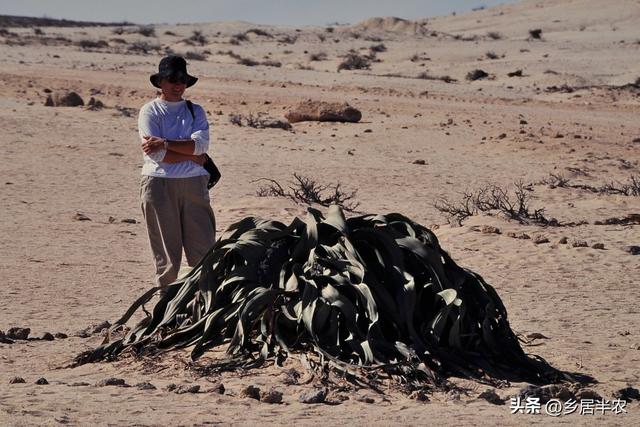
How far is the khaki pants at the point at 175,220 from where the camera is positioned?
660 centimetres

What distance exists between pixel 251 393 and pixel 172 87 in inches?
82.8

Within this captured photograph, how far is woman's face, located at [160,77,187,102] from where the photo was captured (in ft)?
21.5

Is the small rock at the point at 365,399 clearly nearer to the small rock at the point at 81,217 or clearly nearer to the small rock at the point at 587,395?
the small rock at the point at 587,395

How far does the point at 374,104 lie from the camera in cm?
2114

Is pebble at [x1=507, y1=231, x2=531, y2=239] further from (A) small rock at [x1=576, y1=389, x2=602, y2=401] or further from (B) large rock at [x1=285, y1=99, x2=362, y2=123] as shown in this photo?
(B) large rock at [x1=285, y1=99, x2=362, y2=123]

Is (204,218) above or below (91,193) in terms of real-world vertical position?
above

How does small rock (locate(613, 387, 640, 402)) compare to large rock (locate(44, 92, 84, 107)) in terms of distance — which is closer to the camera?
small rock (locate(613, 387, 640, 402))

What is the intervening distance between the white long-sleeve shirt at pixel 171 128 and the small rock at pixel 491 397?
2142 mm

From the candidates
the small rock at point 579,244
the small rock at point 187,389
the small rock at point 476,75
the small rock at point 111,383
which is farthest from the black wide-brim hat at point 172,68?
the small rock at point 476,75

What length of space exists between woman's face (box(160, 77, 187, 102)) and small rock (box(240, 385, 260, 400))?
2.06 m

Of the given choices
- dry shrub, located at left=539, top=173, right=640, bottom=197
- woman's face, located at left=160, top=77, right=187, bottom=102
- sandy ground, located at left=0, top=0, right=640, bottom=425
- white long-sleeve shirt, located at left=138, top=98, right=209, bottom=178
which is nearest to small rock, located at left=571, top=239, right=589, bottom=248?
sandy ground, located at left=0, top=0, right=640, bottom=425

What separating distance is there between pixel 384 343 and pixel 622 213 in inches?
261

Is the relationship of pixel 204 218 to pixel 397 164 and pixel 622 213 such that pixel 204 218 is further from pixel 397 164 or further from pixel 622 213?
pixel 397 164

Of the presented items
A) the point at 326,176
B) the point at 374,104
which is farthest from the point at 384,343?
the point at 374,104
